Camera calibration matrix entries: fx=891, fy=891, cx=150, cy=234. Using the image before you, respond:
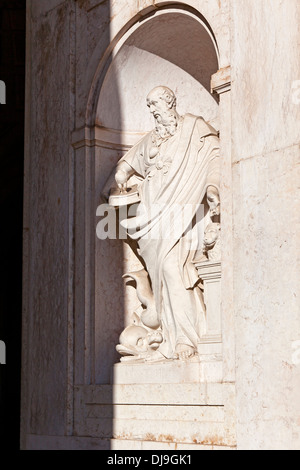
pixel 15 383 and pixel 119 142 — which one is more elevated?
pixel 119 142

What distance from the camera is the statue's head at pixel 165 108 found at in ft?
24.7

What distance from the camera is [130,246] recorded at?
8078 millimetres

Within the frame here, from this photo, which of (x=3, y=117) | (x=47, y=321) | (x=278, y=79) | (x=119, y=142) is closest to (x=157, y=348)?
(x=47, y=321)

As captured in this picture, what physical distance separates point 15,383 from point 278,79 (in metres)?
10.0

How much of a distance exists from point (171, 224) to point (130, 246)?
831mm

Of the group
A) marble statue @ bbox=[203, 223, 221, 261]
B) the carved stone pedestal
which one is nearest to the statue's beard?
marble statue @ bbox=[203, 223, 221, 261]

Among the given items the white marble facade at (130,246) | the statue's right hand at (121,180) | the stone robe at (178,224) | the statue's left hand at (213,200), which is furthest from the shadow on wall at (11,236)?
the statue's left hand at (213,200)

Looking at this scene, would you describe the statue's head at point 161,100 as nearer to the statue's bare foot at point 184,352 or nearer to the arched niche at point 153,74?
the arched niche at point 153,74

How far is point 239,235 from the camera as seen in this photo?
20.6 feet

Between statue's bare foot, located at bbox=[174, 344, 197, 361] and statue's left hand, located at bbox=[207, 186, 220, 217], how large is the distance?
107 centimetres

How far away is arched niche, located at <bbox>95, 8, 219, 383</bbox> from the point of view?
7816 millimetres

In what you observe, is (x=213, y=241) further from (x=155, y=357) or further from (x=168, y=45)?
(x=168, y=45)

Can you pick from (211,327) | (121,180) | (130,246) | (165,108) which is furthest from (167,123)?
(211,327)
